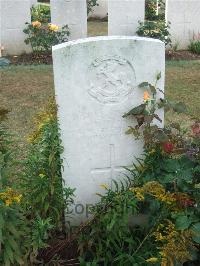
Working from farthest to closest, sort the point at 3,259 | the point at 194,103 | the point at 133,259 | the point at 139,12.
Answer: the point at 139,12, the point at 194,103, the point at 133,259, the point at 3,259

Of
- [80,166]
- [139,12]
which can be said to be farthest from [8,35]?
[80,166]

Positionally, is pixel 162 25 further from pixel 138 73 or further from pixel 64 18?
pixel 138 73

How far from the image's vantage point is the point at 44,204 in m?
3.14

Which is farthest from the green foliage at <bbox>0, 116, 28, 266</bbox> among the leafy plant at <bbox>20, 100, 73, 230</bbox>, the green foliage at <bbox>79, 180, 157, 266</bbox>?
the green foliage at <bbox>79, 180, 157, 266</bbox>

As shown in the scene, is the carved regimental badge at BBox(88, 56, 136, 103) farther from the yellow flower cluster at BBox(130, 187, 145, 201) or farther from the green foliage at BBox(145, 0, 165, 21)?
the green foliage at BBox(145, 0, 165, 21)

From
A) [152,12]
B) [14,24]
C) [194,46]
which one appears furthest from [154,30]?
[152,12]

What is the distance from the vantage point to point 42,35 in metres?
9.37

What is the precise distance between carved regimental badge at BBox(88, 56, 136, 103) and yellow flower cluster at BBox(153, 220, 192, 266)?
93 centimetres

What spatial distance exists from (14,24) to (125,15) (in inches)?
84.2

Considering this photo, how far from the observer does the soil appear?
9113mm

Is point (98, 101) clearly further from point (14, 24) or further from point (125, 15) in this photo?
point (14, 24)

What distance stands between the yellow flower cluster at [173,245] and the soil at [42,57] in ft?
21.6

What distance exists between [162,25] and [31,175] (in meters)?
6.82

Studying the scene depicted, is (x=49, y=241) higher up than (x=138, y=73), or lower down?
lower down
